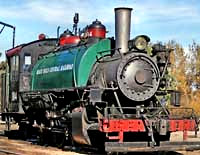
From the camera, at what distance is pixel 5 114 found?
1962 centimetres

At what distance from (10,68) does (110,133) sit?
840 cm

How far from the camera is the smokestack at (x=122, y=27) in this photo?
43.4 feet

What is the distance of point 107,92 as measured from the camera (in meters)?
12.9

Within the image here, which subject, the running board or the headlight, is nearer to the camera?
the running board

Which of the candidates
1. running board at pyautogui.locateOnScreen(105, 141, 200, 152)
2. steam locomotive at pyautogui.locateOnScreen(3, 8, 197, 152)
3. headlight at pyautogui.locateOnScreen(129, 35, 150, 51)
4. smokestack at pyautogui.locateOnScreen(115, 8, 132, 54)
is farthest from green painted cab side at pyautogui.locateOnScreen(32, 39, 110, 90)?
running board at pyautogui.locateOnScreen(105, 141, 200, 152)

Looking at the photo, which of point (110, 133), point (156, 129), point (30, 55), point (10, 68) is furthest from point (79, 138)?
point (10, 68)

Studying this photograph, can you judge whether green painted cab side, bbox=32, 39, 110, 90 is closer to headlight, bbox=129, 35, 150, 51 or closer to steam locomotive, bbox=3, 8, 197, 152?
steam locomotive, bbox=3, 8, 197, 152

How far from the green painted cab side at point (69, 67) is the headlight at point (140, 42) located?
86cm

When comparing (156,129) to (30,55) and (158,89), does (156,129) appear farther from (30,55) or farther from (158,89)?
(30,55)

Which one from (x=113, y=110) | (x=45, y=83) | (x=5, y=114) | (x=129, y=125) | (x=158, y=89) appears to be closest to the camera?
(x=129, y=125)

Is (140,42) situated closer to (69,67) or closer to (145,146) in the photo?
(69,67)

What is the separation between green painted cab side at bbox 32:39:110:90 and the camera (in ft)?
44.9

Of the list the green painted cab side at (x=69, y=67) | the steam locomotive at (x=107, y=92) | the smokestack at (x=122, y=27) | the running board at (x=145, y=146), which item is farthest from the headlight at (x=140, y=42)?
the running board at (x=145, y=146)

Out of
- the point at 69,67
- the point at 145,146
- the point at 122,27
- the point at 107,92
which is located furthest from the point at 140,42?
the point at 145,146
